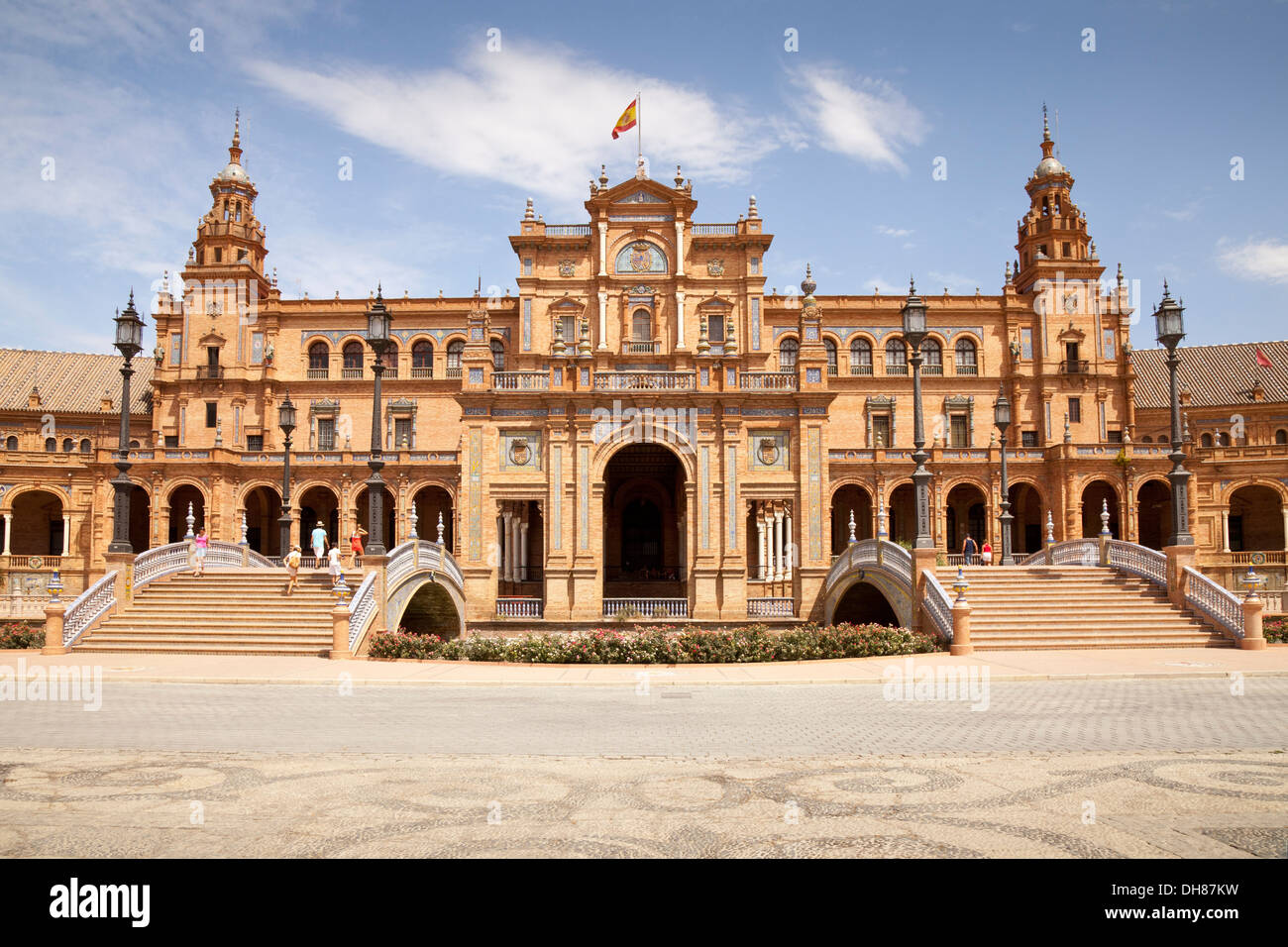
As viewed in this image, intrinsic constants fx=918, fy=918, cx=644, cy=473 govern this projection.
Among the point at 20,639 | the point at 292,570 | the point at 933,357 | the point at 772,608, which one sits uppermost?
the point at 933,357

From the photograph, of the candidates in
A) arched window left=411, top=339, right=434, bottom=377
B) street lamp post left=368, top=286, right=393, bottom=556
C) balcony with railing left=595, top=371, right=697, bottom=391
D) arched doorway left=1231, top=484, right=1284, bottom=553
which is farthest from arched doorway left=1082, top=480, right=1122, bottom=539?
street lamp post left=368, top=286, right=393, bottom=556

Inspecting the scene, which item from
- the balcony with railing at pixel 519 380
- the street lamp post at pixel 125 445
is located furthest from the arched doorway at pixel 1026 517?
the street lamp post at pixel 125 445

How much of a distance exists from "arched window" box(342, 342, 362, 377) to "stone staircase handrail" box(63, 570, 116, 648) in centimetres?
3152

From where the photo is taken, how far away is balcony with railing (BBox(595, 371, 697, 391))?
32875 mm

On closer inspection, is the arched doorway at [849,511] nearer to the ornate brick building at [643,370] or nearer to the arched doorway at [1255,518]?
the ornate brick building at [643,370]

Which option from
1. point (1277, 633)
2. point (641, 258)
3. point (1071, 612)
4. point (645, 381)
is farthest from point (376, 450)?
point (641, 258)

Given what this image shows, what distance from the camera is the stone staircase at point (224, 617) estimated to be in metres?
21.5

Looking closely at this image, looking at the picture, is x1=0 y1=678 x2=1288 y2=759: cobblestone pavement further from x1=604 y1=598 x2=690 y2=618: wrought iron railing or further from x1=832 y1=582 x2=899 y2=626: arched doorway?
x1=604 y1=598 x2=690 y2=618: wrought iron railing

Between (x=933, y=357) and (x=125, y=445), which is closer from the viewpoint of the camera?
(x=125, y=445)

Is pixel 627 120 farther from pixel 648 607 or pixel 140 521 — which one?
pixel 140 521

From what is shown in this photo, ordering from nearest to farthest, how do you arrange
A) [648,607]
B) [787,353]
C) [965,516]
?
1. [648,607]
2. [965,516]
3. [787,353]

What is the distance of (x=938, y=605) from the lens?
71.6 feet

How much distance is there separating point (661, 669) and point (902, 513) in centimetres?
3430
